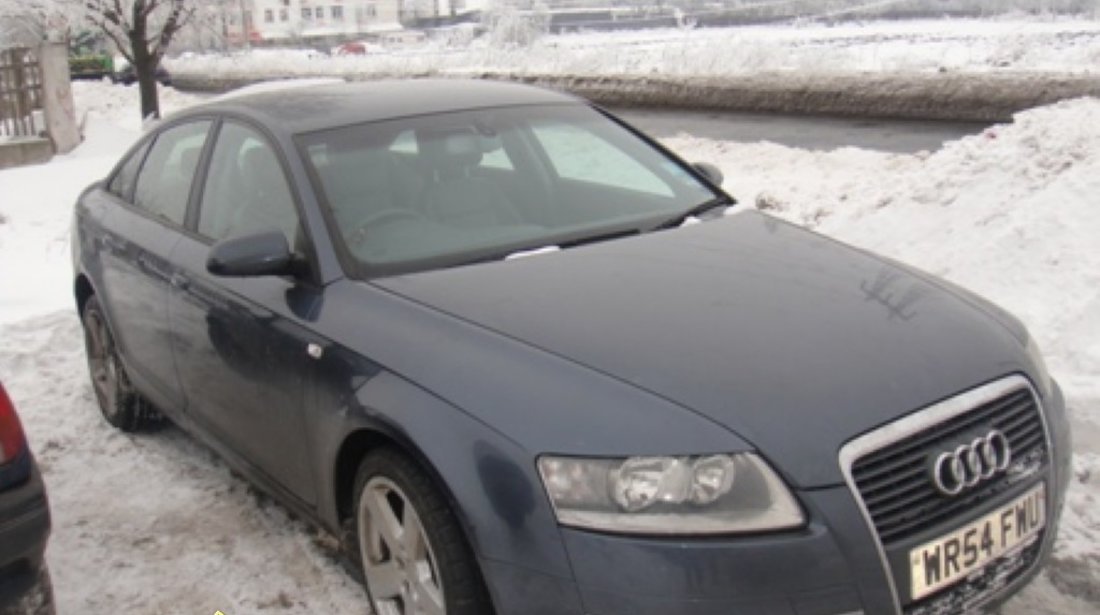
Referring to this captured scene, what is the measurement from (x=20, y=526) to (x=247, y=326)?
39.6 inches

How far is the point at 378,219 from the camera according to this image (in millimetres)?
3469

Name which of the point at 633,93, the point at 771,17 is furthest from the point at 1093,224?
the point at 771,17

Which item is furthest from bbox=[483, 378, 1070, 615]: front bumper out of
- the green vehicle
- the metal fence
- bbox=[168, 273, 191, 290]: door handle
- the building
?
the building

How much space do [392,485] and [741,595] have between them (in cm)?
98

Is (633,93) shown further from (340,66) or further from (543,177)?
A: (340,66)

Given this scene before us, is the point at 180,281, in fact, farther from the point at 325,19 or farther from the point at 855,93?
the point at 325,19

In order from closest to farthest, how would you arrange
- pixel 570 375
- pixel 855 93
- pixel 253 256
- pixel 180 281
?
pixel 570 375, pixel 253 256, pixel 180 281, pixel 855 93

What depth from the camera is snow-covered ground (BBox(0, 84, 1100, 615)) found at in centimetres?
353

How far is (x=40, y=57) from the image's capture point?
1580 cm

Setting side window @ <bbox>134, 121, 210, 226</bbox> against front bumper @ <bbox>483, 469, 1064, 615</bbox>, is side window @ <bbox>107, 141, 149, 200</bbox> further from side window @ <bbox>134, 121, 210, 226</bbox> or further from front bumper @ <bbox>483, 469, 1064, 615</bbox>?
front bumper @ <bbox>483, 469, 1064, 615</bbox>

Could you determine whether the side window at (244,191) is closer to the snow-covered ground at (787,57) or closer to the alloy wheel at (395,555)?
the alloy wheel at (395,555)

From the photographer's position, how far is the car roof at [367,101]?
12.6 feet

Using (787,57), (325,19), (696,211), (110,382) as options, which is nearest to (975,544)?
(696,211)

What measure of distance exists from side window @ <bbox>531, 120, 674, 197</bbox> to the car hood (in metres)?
0.53
